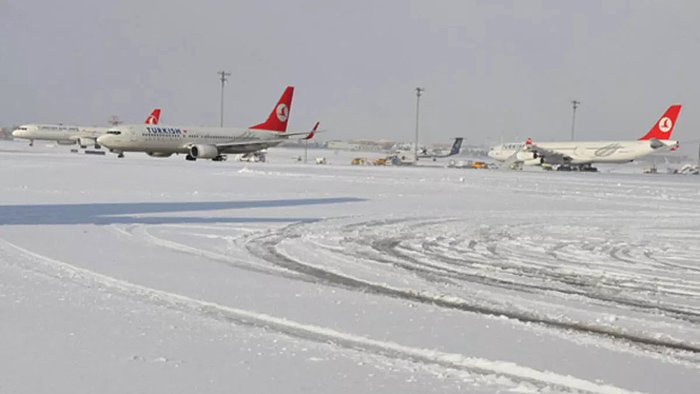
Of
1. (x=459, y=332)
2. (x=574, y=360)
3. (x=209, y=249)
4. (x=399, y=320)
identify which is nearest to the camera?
(x=574, y=360)

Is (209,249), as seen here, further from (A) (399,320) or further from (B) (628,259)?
(B) (628,259)

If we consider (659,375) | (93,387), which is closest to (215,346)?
(93,387)

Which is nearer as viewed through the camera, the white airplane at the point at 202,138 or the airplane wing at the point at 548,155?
the white airplane at the point at 202,138

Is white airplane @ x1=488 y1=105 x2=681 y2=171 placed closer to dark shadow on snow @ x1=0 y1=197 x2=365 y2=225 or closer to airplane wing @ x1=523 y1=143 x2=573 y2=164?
airplane wing @ x1=523 y1=143 x2=573 y2=164

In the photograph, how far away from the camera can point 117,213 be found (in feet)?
51.5

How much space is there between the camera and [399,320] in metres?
6.46

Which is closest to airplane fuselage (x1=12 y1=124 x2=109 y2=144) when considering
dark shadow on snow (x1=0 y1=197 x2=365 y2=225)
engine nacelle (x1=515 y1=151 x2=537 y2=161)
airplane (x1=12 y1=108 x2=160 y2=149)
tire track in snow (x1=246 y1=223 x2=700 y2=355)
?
airplane (x1=12 y1=108 x2=160 y2=149)

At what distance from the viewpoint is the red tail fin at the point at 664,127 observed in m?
64.8

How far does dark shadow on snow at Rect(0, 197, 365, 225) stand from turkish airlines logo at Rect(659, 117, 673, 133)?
55321 millimetres

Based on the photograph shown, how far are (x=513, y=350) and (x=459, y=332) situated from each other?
25.2 inches

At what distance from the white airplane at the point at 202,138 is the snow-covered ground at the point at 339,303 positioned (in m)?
39.0

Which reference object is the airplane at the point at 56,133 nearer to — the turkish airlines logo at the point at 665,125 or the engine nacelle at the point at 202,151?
the engine nacelle at the point at 202,151

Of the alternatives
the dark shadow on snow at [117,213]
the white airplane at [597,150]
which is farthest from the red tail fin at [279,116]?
the dark shadow on snow at [117,213]

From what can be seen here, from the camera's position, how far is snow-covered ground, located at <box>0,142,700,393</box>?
15.7ft
